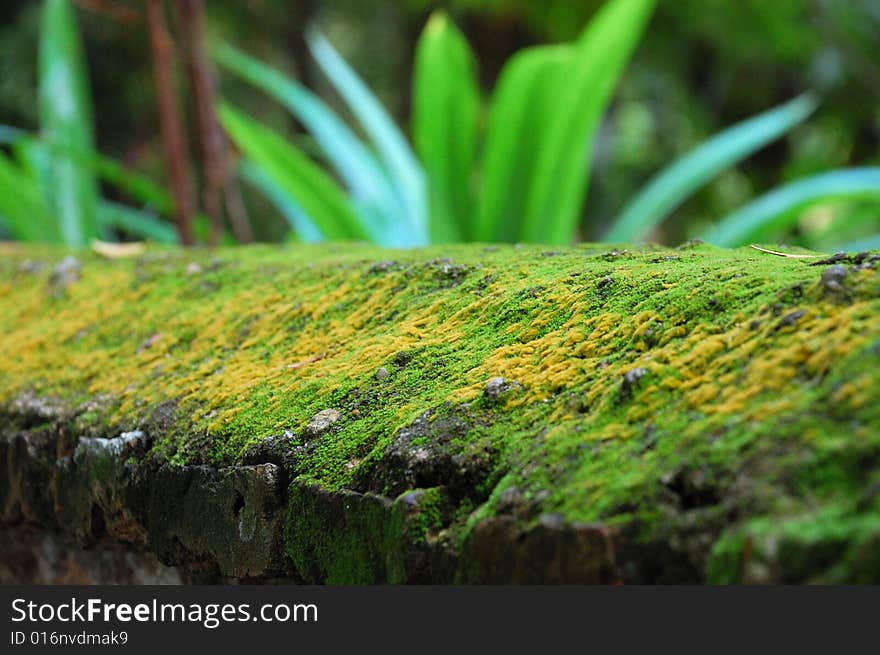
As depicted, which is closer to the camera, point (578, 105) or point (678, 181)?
point (578, 105)

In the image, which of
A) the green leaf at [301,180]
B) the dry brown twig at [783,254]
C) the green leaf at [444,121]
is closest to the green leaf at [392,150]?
the green leaf at [301,180]

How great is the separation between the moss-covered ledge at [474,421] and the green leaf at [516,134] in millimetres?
1028

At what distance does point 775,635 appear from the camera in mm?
486

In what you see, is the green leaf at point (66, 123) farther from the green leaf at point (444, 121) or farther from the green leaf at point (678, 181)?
the green leaf at point (678, 181)

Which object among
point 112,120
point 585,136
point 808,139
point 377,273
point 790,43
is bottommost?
point 377,273

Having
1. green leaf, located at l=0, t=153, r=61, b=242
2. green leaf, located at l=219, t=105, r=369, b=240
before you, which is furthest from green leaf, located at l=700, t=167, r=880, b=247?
green leaf, located at l=0, t=153, r=61, b=242

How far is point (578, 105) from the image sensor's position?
7.06ft

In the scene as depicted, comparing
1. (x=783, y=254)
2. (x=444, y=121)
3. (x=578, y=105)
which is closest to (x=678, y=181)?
(x=578, y=105)

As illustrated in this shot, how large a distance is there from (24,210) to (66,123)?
32cm

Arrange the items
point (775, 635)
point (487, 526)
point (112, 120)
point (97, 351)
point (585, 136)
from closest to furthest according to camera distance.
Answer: point (775, 635)
point (487, 526)
point (97, 351)
point (585, 136)
point (112, 120)

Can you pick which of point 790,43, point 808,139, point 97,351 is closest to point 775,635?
point 97,351

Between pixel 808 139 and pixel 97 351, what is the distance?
5.28 meters

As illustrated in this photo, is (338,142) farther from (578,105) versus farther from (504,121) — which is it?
(578,105)

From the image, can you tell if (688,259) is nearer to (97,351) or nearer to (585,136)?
(97,351)
